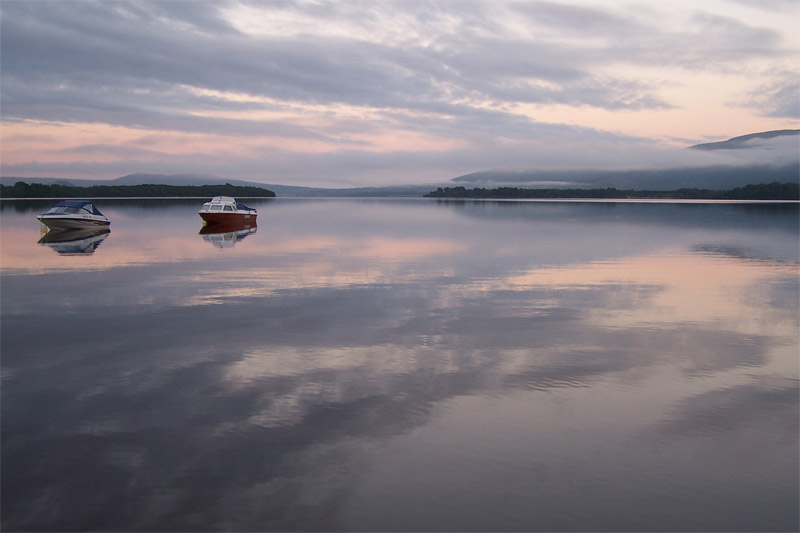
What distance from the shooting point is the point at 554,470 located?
660 centimetres

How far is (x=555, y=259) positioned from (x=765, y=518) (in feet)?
71.0

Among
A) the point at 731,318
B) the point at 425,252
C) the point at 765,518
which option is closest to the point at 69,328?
the point at 765,518

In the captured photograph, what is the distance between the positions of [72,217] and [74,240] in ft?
21.7

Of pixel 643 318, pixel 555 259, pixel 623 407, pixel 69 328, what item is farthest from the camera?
pixel 555 259

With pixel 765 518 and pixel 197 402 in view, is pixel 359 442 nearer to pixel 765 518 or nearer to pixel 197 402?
pixel 197 402

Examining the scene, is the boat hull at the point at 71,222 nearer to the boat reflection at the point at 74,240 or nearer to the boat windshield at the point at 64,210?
the boat reflection at the point at 74,240

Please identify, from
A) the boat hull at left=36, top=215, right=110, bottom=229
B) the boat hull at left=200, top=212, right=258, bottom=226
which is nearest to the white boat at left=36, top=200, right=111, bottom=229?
the boat hull at left=36, top=215, right=110, bottom=229

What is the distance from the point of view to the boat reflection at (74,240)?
3097 cm

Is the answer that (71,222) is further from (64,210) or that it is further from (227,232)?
(227,232)

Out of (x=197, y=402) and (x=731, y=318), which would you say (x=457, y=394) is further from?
Answer: (x=731, y=318)

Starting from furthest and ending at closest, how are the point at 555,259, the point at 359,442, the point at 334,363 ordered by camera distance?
the point at 555,259
the point at 334,363
the point at 359,442

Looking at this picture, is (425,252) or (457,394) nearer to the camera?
(457,394)

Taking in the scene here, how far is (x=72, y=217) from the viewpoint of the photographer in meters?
43.0

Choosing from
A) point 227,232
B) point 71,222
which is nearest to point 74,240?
point 71,222
